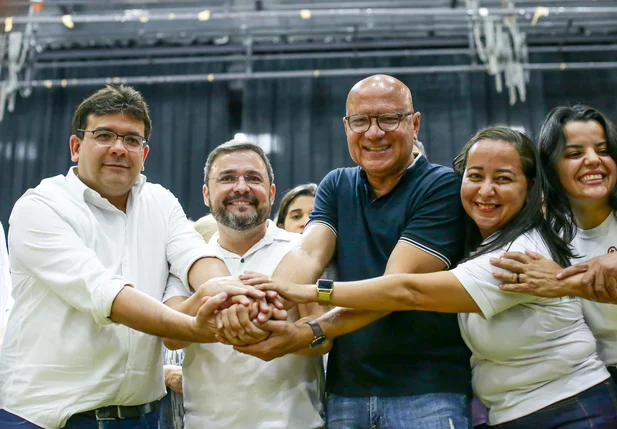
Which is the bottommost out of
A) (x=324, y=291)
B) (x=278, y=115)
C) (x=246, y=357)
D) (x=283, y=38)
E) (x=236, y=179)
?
(x=246, y=357)

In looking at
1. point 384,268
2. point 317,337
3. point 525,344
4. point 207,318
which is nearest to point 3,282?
point 207,318

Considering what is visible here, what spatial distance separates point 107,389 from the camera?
2.22 m

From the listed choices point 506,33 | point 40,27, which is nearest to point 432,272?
point 506,33

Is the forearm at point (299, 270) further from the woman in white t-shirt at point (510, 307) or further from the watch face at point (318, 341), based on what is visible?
the watch face at point (318, 341)

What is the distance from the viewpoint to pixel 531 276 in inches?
84.0

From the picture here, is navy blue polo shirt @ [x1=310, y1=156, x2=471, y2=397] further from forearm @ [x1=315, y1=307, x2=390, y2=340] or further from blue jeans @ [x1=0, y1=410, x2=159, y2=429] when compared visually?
blue jeans @ [x1=0, y1=410, x2=159, y2=429]

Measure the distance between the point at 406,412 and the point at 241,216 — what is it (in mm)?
939

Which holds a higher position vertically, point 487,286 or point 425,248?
point 425,248

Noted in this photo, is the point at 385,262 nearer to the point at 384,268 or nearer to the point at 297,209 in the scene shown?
the point at 384,268

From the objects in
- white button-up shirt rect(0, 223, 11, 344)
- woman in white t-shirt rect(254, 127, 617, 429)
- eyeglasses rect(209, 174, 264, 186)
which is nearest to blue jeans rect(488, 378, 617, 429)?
woman in white t-shirt rect(254, 127, 617, 429)

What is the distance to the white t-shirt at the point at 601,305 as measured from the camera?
2.32 meters

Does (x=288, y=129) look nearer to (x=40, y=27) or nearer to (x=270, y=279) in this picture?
(x=40, y=27)

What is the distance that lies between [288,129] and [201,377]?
6202 millimetres

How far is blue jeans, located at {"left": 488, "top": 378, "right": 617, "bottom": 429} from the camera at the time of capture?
6.92 ft
